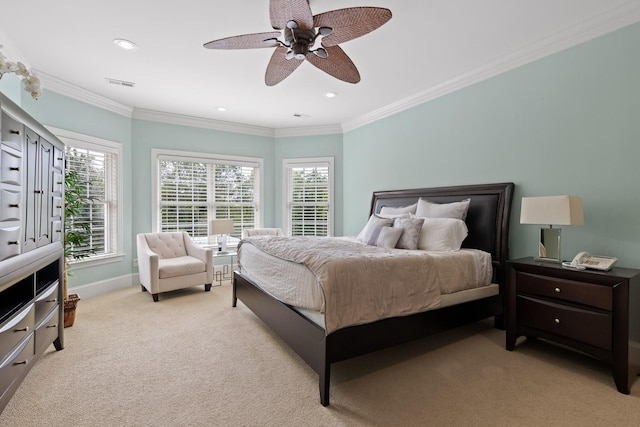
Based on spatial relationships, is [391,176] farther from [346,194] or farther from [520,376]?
[520,376]

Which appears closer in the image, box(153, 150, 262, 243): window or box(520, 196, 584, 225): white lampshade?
box(520, 196, 584, 225): white lampshade

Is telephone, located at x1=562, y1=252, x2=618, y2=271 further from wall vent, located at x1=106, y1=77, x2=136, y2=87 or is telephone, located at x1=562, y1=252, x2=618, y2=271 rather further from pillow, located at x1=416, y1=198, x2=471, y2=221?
wall vent, located at x1=106, y1=77, x2=136, y2=87

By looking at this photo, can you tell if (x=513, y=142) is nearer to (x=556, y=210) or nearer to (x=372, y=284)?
(x=556, y=210)

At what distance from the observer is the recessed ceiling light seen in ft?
9.35

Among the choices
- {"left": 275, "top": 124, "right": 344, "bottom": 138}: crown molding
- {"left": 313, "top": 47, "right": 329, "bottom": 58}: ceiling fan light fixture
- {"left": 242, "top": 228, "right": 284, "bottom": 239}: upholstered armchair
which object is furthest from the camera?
{"left": 275, "top": 124, "right": 344, "bottom": 138}: crown molding

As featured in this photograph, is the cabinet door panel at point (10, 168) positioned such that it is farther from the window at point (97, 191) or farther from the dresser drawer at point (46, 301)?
the window at point (97, 191)

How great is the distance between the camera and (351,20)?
6.57 feet

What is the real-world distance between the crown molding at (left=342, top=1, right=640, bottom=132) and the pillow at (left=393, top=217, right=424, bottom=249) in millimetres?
1781

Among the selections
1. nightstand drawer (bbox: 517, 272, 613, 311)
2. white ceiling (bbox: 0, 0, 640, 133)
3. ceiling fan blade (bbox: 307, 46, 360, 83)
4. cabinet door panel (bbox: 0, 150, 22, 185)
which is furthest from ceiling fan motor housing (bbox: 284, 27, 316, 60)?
nightstand drawer (bbox: 517, 272, 613, 311)

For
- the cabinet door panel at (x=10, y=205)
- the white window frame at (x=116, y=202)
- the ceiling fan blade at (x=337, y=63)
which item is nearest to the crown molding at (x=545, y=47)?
the ceiling fan blade at (x=337, y=63)

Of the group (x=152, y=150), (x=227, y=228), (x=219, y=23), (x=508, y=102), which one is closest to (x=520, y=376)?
(x=508, y=102)

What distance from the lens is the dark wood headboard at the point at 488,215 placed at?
314 centimetres

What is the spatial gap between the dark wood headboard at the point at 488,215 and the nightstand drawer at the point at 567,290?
0.52m

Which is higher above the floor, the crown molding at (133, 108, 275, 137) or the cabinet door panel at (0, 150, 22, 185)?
the crown molding at (133, 108, 275, 137)
